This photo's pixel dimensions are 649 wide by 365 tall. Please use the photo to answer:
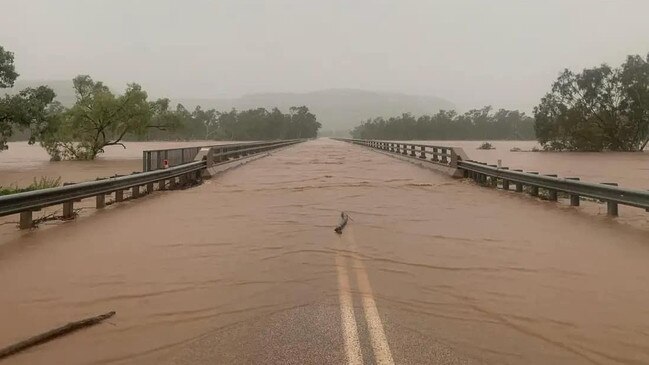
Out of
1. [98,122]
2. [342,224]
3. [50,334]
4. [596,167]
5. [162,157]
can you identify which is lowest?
[50,334]

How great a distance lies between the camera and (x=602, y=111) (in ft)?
216

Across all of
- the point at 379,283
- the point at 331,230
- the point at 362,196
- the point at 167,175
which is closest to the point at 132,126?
the point at 167,175

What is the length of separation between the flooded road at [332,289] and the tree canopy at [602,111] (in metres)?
61.4

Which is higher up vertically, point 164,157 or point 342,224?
point 164,157

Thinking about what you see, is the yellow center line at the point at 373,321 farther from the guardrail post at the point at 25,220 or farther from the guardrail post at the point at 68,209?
the guardrail post at the point at 68,209

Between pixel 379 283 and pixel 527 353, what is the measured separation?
2.20m

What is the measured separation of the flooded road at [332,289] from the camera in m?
4.21

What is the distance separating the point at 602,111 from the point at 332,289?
69.9 meters

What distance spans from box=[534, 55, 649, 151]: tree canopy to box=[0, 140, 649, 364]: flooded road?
61.4 metres

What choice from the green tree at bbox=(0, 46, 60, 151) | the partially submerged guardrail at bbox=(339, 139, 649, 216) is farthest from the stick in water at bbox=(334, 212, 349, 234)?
the green tree at bbox=(0, 46, 60, 151)

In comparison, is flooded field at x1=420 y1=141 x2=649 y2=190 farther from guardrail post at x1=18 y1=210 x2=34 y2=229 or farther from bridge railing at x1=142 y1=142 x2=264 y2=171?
guardrail post at x1=18 y1=210 x2=34 y2=229

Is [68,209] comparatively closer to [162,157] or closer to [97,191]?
[97,191]

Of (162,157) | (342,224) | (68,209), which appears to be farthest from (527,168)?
(68,209)

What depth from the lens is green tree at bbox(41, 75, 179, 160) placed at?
50.6 metres
